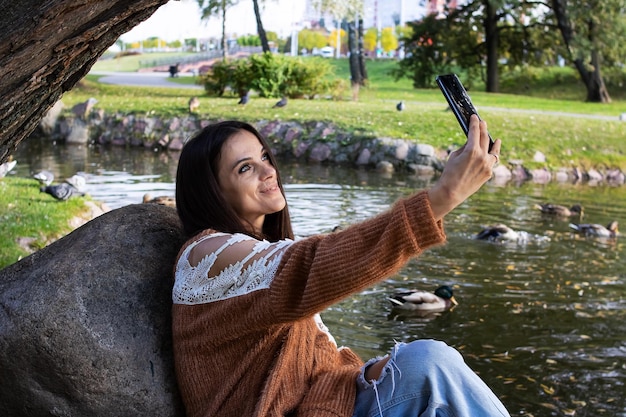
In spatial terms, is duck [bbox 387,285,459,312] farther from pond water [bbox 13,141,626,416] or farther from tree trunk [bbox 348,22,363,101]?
tree trunk [bbox 348,22,363,101]

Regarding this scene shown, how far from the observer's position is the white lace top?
2766 millimetres

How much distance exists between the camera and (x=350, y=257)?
8.45ft

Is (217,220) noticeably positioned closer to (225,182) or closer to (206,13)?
(225,182)

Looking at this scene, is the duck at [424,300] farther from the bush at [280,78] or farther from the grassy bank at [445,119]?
the bush at [280,78]

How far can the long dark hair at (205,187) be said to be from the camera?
3.20 metres

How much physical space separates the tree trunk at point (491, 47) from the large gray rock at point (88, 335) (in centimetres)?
2877

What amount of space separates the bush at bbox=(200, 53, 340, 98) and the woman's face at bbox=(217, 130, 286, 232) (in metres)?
22.2

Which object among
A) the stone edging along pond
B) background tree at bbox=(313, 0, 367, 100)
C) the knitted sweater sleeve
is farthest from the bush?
the knitted sweater sleeve

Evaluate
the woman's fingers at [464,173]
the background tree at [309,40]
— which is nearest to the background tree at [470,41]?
the woman's fingers at [464,173]

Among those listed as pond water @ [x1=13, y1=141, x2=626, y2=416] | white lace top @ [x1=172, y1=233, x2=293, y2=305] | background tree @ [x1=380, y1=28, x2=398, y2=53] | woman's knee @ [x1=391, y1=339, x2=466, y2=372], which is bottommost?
pond water @ [x1=13, y1=141, x2=626, y2=416]

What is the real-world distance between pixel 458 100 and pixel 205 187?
0.99 meters

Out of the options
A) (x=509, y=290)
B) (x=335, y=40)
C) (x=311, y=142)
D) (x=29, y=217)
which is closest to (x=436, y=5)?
(x=335, y=40)

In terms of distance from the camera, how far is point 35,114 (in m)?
3.23

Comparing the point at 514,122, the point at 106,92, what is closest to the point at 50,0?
the point at 514,122
